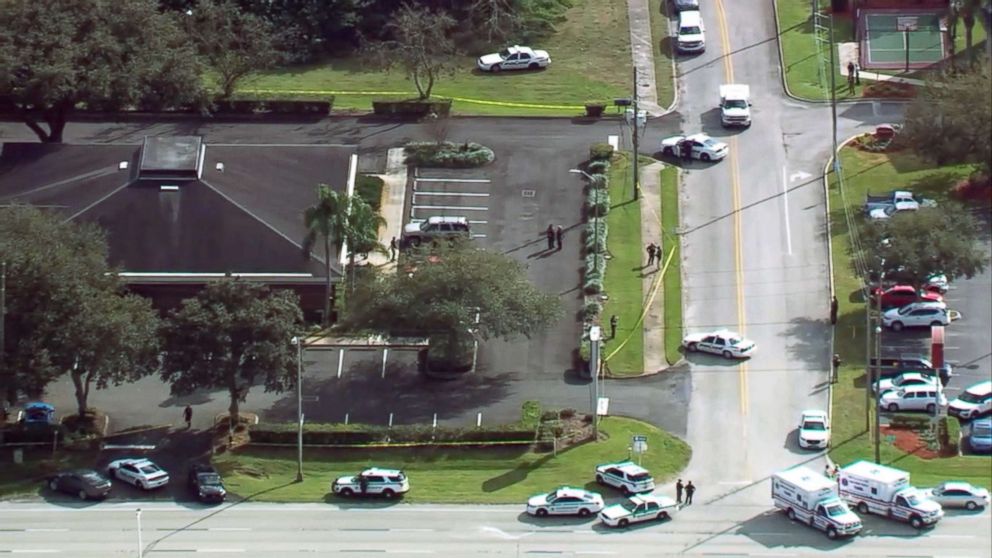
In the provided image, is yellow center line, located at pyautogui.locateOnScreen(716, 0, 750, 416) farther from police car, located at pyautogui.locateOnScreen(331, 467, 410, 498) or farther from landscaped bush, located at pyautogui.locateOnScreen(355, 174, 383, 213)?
landscaped bush, located at pyautogui.locateOnScreen(355, 174, 383, 213)

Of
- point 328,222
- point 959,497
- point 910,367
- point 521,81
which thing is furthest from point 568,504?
point 521,81

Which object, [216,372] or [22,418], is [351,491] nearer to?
[216,372]

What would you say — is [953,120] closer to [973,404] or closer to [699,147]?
[699,147]

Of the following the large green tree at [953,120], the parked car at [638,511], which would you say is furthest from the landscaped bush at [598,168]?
the parked car at [638,511]

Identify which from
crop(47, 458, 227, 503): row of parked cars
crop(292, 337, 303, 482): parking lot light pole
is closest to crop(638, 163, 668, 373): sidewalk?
crop(292, 337, 303, 482): parking lot light pole

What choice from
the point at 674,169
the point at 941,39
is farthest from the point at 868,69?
the point at 674,169

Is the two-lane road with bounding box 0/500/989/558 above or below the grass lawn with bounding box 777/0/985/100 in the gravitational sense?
below

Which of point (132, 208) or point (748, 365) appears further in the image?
point (132, 208)
